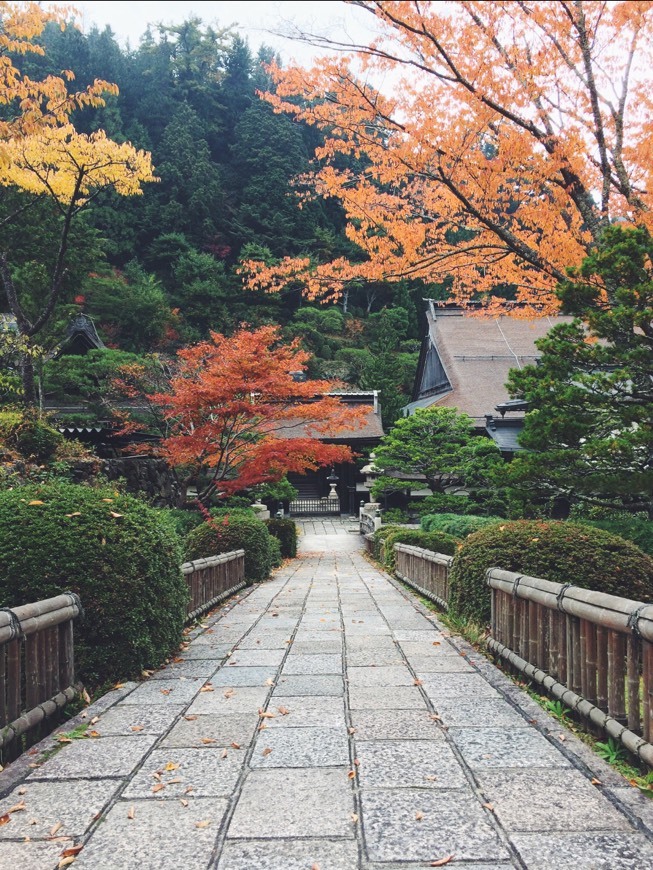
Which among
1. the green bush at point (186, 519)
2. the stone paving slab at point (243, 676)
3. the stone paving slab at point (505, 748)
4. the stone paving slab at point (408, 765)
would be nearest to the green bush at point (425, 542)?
the green bush at point (186, 519)

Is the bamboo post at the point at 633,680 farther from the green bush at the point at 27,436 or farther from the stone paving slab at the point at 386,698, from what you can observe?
the green bush at the point at 27,436

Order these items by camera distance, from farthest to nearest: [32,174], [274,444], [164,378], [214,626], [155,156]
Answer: [155,156] < [164,378] < [274,444] < [32,174] < [214,626]

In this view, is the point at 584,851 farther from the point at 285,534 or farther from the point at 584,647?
the point at 285,534

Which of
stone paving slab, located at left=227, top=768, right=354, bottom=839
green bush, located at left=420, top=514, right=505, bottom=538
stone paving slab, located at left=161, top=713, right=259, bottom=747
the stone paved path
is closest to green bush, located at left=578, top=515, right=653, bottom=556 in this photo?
green bush, located at left=420, top=514, right=505, bottom=538

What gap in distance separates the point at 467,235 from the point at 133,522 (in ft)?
123

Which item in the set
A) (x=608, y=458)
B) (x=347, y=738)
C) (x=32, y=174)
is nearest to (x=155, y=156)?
(x=32, y=174)

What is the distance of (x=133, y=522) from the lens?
3975mm

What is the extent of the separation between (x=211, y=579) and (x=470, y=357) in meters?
19.1

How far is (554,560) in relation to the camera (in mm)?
4305

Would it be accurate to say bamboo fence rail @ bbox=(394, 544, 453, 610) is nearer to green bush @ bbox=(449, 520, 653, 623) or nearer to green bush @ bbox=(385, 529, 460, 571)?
green bush @ bbox=(385, 529, 460, 571)

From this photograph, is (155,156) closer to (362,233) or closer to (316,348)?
(316,348)

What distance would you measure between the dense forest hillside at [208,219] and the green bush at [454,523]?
50.9ft

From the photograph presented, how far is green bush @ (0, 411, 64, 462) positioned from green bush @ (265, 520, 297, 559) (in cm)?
637

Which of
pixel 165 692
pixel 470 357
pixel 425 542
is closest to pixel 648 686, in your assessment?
pixel 165 692
